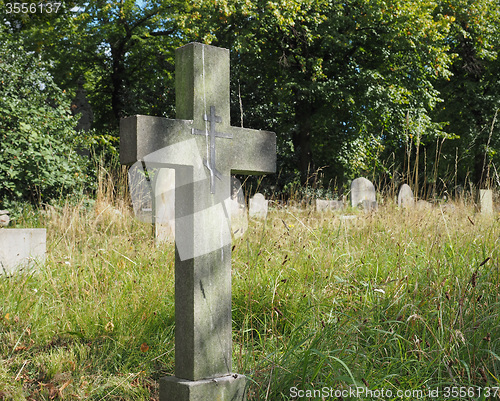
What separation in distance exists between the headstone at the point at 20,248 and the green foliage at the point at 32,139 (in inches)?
83.8

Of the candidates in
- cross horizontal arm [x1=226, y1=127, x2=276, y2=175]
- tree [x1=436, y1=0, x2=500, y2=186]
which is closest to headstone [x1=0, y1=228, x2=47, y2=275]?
cross horizontal arm [x1=226, y1=127, x2=276, y2=175]

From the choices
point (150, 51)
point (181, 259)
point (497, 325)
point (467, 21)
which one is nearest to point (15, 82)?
point (181, 259)

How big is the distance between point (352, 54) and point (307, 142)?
2970 mm

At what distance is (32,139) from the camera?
693cm

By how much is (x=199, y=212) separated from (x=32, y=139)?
17.7 ft

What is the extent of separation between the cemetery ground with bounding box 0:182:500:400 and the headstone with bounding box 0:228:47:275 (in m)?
0.14

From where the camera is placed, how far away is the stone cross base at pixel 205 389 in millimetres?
2254

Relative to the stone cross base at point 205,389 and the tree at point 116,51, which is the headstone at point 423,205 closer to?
the stone cross base at point 205,389

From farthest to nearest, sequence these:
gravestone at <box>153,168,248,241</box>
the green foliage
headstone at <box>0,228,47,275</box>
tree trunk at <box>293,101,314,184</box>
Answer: tree trunk at <box>293,101,314,184</box>
the green foliage
gravestone at <box>153,168,248,241</box>
headstone at <box>0,228,47,275</box>

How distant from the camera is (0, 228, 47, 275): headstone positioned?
172 inches

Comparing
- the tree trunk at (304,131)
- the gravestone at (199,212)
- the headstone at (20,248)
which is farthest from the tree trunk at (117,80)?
the gravestone at (199,212)

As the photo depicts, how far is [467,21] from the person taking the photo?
1556 cm

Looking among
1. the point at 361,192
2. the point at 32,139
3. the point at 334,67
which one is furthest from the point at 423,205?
the point at 334,67

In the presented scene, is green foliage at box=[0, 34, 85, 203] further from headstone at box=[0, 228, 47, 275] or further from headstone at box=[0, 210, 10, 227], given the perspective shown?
headstone at box=[0, 228, 47, 275]
